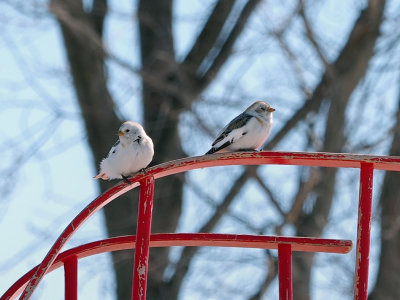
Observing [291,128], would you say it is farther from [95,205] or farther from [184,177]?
[95,205]

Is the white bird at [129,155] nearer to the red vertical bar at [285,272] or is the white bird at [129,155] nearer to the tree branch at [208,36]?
the red vertical bar at [285,272]

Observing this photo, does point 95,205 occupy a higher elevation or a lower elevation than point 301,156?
lower

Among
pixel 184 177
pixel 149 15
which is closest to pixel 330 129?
pixel 184 177

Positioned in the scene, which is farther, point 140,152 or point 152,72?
point 152,72

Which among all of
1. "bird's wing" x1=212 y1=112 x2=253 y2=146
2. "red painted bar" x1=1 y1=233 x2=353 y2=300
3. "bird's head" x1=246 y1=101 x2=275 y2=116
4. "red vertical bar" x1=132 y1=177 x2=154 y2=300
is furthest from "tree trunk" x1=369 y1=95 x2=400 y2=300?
"red vertical bar" x1=132 y1=177 x2=154 y2=300

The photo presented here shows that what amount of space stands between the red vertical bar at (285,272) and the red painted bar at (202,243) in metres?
0.03

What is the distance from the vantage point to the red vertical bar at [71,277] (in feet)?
13.6

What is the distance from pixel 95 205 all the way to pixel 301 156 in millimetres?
919

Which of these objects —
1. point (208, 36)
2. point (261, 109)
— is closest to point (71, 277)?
point (261, 109)

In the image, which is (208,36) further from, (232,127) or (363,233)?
(363,233)

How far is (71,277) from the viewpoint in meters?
4.23

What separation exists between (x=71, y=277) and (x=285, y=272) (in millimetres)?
930

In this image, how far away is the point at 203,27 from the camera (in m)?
11.1

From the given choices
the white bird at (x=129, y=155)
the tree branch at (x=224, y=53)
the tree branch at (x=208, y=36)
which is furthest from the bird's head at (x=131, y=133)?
the tree branch at (x=208, y=36)
